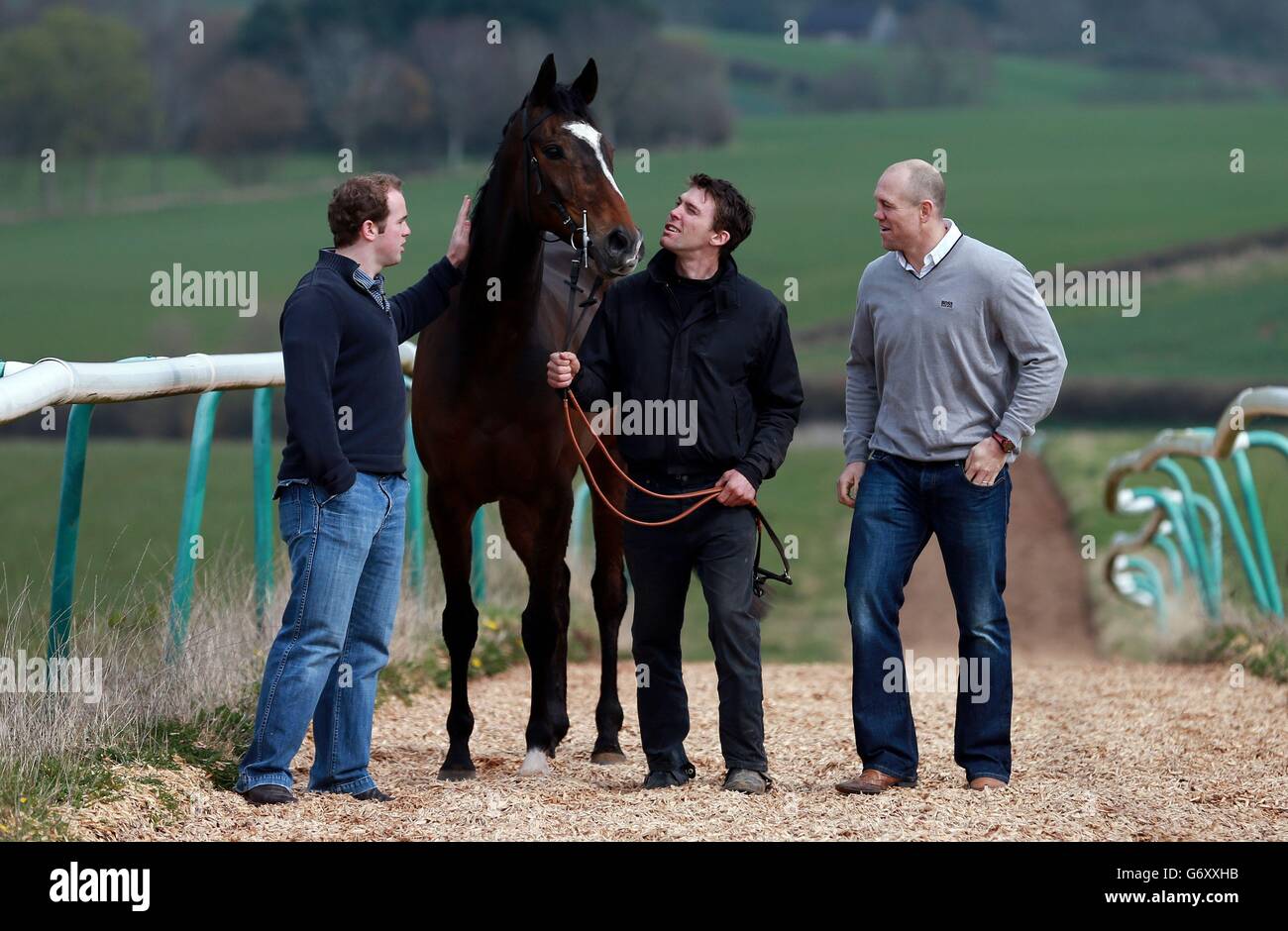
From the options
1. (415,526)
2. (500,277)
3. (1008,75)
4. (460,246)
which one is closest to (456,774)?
(500,277)

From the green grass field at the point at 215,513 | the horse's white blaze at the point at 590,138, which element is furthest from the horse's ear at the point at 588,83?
the green grass field at the point at 215,513

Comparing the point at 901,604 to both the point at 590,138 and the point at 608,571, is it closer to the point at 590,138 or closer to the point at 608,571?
the point at 590,138

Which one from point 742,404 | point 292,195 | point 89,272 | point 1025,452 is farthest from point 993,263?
point 292,195

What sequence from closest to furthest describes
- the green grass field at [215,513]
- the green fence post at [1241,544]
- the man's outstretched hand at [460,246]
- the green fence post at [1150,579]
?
1. the man's outstretched hand at [460,246]
2. the green fence post at [1241,544]
3. the green fence post at [1150,579]
4. the green grass field at [215,513]

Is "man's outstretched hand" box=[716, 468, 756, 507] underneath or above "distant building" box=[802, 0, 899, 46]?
underneath

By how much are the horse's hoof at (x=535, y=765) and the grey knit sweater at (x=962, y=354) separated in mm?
1421

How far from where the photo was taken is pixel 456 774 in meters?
5.17

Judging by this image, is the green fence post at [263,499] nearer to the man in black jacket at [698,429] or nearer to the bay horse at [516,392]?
the bay horse at [516,392]

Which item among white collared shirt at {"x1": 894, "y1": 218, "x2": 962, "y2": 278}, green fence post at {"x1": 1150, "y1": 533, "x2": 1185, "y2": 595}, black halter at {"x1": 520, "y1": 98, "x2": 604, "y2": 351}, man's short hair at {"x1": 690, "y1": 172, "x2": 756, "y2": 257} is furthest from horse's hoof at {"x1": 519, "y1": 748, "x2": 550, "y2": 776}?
green fence post at {"x1": 1150, "y1": 533, "x2": 1185, "y2": 595}

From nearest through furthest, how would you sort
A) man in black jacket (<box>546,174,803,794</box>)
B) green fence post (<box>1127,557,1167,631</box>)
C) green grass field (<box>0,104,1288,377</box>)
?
1. man in black jacket (<box>546,174,803,794</box>)
2. green fence post (<box>1127,557,1167,631</box>)
3. green grass field (<box>0,104,1288,377</box>)

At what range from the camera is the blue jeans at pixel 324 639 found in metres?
4.57

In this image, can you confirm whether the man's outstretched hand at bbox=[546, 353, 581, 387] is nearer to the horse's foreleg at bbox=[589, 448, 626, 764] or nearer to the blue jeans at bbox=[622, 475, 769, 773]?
the blue jeans at bbox=[622, 475, 769, 773]

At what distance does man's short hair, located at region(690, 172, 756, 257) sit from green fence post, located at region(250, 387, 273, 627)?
178 centimetres

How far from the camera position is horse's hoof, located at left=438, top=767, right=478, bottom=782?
16.9 feet
